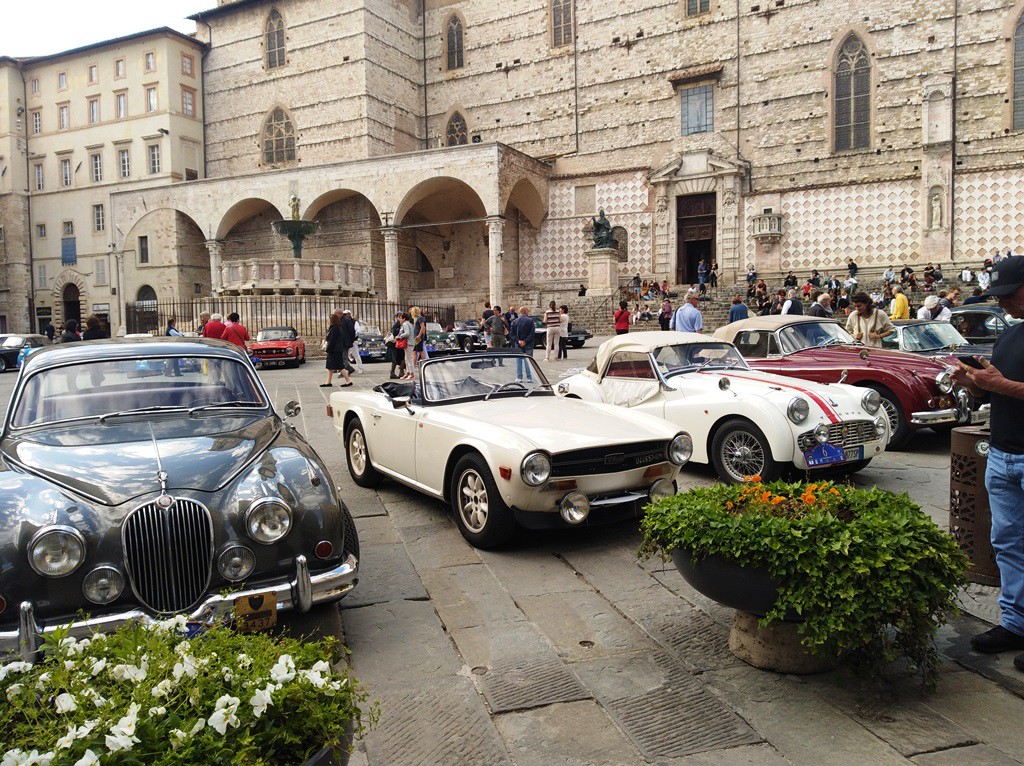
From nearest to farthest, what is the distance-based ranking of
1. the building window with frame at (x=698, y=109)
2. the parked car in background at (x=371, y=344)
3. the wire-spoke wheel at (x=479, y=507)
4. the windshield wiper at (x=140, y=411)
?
the windshield wiper at (x=140, y=411), the wire-spoke wheel at (x=479, y=507), the parked car in background at (x=371, y=344), the building window with frame at (x=698, y=109)

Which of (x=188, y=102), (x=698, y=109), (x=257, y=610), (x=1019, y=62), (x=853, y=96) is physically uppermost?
(x=188, y=102)

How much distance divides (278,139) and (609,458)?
38.1 meters

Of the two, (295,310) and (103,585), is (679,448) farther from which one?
(295,310)

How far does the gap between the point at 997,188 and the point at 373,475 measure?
27.5 meters

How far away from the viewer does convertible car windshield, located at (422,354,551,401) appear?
6.25 metres

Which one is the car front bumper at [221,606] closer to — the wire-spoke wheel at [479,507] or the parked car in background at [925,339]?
the wire-spoke wheel at [479,507]

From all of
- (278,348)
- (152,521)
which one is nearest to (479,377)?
(152,521)

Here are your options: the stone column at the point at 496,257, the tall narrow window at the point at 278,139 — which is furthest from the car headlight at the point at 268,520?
the tall narrow window at the point at 278,139

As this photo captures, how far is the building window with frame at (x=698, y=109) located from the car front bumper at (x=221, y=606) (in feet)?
101

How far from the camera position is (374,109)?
35406 millimetres

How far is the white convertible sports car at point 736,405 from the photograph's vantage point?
6.50 metres

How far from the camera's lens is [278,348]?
20844 mm

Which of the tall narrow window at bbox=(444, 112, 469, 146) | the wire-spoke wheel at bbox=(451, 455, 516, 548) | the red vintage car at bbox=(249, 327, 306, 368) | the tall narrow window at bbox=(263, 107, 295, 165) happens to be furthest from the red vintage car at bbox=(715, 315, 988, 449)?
the tall narrow window at bbox=(263, 107, 295, 165)

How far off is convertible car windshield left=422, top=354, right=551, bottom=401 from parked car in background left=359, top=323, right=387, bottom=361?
16.5 m
